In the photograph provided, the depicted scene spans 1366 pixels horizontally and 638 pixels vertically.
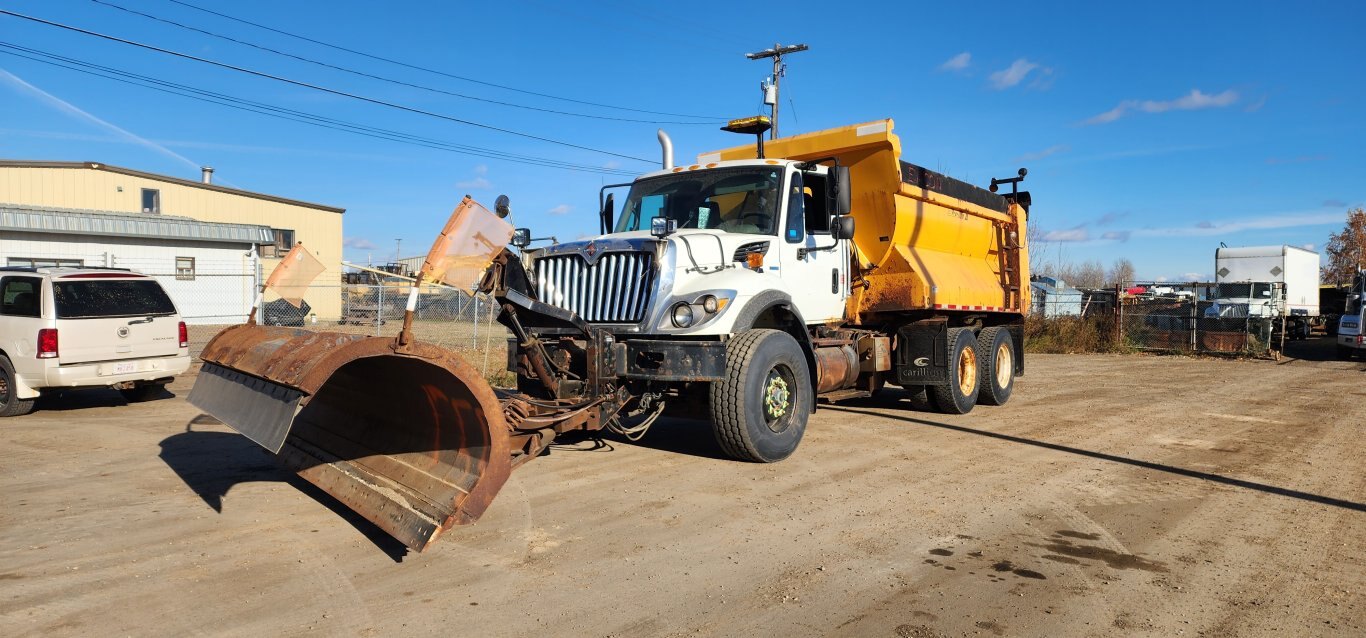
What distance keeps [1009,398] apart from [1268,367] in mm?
10502

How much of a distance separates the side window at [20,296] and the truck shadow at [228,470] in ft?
9.61

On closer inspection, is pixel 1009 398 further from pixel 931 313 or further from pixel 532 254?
pixel 532 254

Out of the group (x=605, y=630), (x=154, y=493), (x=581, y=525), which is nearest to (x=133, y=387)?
(x=154, y=493)

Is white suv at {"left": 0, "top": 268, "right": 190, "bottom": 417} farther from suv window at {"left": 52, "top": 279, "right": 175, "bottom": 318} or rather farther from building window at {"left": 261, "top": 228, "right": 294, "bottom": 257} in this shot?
building window at {"left": 261, "top": 228, "right": 294, "bottom": 257}

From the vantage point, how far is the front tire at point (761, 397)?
664 centimetres

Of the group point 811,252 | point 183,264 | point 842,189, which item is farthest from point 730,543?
point 183,264

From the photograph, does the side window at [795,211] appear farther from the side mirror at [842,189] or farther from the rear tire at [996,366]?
the rear tire at [996,366]

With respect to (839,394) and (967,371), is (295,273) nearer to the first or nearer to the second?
(839,394)

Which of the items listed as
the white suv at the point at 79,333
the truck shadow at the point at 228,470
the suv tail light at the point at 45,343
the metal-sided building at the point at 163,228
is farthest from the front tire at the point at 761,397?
the metal-sided building at the point at 163,228

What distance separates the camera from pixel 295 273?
653cm

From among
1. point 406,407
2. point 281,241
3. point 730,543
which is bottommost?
point 730,543

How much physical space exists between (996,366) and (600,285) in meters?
6.61

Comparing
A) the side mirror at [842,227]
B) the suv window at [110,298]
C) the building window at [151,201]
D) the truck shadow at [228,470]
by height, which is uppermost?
the building window at [151,201]

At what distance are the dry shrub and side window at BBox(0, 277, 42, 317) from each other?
73.7 ft
